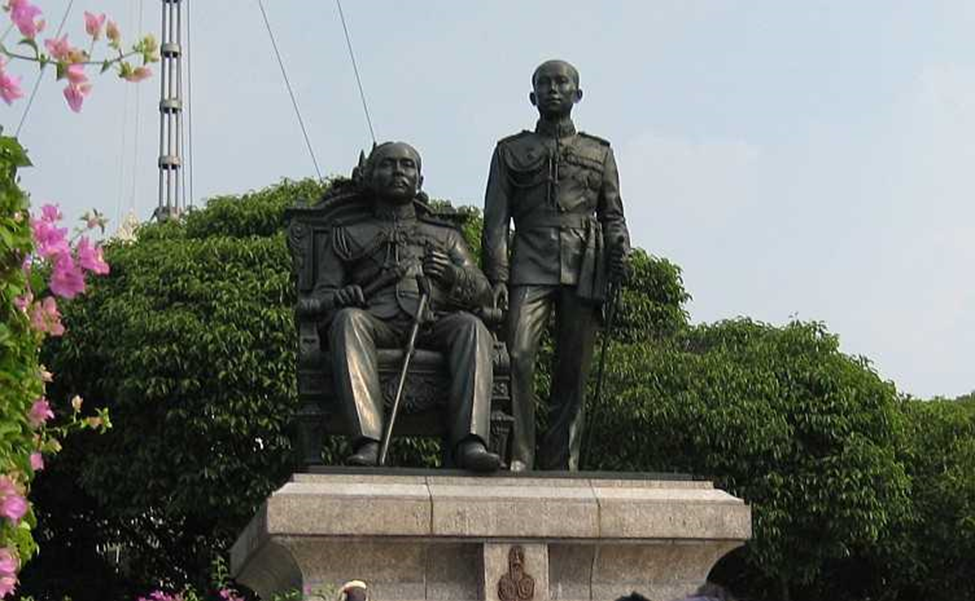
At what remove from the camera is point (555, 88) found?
36.0 ft

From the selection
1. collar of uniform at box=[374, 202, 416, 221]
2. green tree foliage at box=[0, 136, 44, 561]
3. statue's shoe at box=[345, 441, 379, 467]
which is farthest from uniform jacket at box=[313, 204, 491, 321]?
green tree foliage at box=[0, 136, 44, 561]

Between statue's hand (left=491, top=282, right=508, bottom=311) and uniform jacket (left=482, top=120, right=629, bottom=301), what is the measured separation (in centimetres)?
6

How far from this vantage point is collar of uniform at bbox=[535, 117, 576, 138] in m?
11.1

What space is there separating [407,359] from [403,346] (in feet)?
0.81

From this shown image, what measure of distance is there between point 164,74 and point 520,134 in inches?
1527

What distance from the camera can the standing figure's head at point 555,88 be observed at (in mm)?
10984

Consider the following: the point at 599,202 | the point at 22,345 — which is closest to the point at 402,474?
the point at 599,202

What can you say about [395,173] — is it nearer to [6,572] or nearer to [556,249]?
[556,249]

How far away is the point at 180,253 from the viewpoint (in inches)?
1039

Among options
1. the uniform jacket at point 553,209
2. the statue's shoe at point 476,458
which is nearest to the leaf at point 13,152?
the statue's shoe at point 476,458

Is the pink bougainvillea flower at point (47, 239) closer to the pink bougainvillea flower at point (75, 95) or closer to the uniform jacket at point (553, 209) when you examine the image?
the pink bougainvillea flower at point (75, 95)

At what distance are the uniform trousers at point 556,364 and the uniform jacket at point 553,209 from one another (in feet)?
0.39

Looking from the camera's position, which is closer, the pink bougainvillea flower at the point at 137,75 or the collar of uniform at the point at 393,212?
the pink bougainvillea flower at the point at 137,75

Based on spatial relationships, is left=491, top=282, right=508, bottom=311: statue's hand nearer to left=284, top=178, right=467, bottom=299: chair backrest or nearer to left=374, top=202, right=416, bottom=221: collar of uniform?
left=284, top=178, right=467, bottom=299: chair backrest
